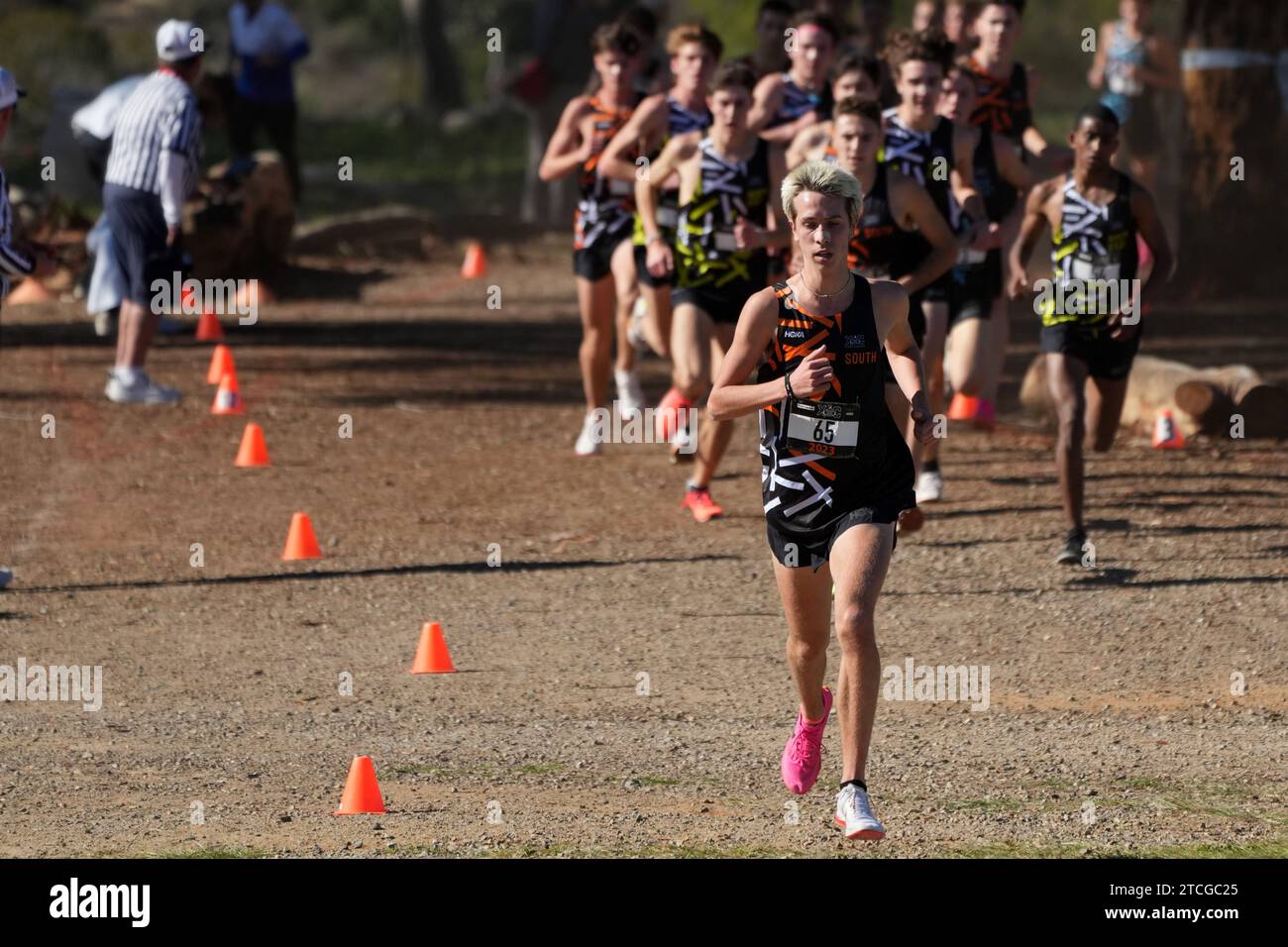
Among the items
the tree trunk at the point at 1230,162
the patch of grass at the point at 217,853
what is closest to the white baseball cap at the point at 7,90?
the patch of grass at the point at 217,853

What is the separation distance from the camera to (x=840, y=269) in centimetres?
688

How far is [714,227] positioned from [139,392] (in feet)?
15.5

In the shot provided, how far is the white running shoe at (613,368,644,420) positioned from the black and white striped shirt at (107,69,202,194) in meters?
2.80

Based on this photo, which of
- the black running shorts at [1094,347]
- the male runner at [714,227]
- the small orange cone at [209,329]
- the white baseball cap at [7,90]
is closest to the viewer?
the white baseball cap at [7,90]

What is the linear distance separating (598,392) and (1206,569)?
3929 millimetres

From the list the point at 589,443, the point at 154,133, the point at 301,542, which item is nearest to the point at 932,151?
the point at 589,443

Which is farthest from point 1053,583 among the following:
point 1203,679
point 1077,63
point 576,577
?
point 1077,63

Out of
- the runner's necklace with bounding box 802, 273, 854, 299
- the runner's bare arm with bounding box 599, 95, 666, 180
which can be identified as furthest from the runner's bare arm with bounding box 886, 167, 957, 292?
the runner's necklace with bounding box 802, 273, 854, 299

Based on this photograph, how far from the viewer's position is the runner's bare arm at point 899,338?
694 centimetres

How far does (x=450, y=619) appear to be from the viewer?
32.0ft

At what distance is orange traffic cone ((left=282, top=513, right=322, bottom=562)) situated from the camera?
1077 cm

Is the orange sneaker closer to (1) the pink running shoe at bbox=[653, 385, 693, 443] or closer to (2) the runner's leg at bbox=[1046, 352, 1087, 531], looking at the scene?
(1) the pink running shoe at bbox=[653, 385, 693, 443]

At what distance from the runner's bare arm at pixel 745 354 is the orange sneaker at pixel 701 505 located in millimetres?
4439

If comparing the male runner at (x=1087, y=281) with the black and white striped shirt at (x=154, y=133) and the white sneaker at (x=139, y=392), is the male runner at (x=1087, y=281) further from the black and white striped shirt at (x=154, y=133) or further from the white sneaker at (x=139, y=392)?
the white sneaker at (x=139, y=392)
